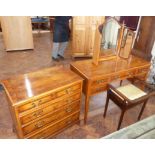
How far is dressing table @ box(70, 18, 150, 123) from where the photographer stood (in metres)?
2.10

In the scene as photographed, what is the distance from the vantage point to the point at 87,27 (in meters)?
4.05

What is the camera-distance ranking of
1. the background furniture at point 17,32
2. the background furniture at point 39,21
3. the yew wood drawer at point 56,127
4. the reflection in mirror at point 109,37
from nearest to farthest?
1. the yew wood drawer at point 56,127
2. the reflection in mirror at point 109,37
3. the background furniture at point 17,32
4. the background furniture at point 39,21

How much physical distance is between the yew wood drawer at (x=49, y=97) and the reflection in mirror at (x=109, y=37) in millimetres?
705

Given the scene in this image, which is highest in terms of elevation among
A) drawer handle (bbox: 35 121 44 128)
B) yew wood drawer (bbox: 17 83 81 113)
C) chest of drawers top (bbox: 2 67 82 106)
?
chest of drawers top (bbox: 2 67 82 106)

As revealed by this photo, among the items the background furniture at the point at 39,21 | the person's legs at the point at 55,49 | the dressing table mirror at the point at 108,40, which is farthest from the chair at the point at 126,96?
the background furniture at the point at 39,21

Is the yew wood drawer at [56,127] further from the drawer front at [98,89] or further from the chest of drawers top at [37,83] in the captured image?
the chest of drawers top at [37,83]

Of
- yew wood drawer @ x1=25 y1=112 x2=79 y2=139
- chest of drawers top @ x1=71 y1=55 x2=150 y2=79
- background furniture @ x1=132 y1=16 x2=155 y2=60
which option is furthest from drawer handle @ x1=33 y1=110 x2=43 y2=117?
background furniture @ x1=132 y1=16 x2=155 y2=60

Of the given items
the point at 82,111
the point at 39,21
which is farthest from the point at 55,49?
the point at 39,21

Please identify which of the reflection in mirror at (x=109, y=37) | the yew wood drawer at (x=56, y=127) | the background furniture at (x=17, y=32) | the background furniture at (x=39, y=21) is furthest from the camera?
the background furniture at (x=39, y=21)

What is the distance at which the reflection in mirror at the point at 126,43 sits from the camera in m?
2.26

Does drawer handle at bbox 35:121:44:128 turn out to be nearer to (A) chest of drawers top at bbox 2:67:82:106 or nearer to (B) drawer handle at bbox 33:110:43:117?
(B) drawer handle at bbox 33:110:43:117

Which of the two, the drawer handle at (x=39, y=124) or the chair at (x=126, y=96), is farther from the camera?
the chair at (x=126, y=96)
